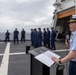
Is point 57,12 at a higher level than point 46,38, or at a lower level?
higher

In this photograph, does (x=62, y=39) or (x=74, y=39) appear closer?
(x=74, y=39)

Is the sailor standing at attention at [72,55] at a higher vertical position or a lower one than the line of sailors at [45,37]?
higher

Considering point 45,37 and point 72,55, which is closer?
point 72,55

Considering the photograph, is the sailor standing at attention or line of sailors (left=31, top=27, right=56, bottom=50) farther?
line of sailors (left=31, top=27, right=56, bottom=50)

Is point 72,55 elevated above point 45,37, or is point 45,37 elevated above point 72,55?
point 72,55

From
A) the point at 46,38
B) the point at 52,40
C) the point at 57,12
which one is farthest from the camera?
the point at 57,12

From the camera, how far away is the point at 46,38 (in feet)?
67.0

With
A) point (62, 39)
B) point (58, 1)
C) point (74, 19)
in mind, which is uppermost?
point (58, 1)

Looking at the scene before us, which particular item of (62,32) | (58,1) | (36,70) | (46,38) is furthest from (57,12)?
(36,70)

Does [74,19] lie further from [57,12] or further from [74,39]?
[57,12]

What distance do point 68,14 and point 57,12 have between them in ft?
12.1

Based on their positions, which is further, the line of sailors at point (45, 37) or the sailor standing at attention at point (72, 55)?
the line of sailors at point (45, 37)

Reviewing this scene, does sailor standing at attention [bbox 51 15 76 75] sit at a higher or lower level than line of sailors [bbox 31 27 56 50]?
higher

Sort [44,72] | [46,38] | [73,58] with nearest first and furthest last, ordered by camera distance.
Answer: [73,58] → [44,72] → [46,38]
